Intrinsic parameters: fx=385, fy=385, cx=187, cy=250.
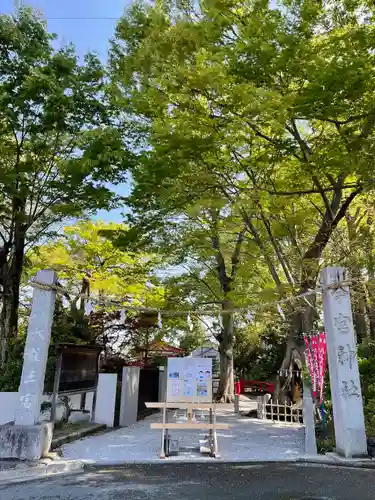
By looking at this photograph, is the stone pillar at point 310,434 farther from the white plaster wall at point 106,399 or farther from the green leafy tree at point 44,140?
the green leafy tree at point 44,140

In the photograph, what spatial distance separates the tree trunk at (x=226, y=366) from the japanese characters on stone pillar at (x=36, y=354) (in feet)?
35.4

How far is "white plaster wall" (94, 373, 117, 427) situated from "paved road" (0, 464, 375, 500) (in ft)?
14.9

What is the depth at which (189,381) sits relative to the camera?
7785mm

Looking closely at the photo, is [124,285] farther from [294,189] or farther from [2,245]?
[294,189]

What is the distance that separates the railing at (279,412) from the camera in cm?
1213

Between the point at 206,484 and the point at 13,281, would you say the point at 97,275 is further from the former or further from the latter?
the point at 206,484

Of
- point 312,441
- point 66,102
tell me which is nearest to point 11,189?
point 66,102

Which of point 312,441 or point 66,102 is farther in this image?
point 66,102

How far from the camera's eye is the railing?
39.8ft

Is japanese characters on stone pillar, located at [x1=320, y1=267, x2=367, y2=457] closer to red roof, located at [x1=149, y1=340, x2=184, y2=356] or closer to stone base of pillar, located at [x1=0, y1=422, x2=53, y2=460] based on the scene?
stone base of pillar, located at [x1=0, y1=422, x2=53, y2=460]

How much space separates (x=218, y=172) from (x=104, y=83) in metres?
5.02

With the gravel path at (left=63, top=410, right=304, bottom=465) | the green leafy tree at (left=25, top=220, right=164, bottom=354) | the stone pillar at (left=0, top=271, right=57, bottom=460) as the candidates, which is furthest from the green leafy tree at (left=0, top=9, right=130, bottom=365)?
the gravel path at (left=63, top=410, right=304, bottom=465)

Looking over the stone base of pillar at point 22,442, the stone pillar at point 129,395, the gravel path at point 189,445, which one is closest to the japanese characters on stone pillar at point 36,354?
the stone base of pillar at point 22,442

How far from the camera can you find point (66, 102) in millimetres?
11062
